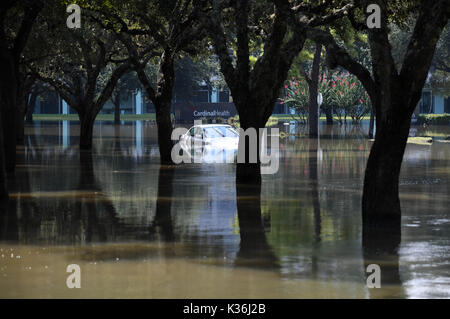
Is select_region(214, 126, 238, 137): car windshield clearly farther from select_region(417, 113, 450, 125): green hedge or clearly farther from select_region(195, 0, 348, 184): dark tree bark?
select_region(417, 113, 450, 125): green hedge

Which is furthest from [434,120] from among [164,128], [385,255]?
[385,255]

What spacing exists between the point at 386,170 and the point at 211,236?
2.87 metres

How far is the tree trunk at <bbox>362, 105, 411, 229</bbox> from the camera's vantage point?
1311cm

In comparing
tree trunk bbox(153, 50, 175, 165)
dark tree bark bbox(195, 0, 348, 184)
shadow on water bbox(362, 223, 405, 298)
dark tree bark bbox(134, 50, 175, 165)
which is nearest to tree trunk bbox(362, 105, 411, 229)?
shadow on water bbox(362, 223, 405, 298)

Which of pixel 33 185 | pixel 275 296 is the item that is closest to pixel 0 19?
pixel 33 185

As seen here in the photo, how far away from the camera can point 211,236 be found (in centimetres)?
1310

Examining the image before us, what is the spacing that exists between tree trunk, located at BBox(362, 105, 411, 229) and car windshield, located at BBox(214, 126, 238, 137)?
844 inches

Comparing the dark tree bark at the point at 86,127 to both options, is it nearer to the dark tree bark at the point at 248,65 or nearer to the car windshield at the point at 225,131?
the car windshield at the point at 225,131

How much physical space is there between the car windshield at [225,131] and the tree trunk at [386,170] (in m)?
21.4

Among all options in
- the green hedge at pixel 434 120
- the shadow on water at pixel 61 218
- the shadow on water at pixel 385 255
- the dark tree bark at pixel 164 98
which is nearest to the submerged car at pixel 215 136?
the dark tree bark at pixel 164 98

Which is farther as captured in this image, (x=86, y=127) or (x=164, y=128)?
(x=86, y=127)

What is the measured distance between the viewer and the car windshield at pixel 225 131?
35.2 meters

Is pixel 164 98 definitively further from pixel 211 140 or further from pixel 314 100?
pixel 314 100
